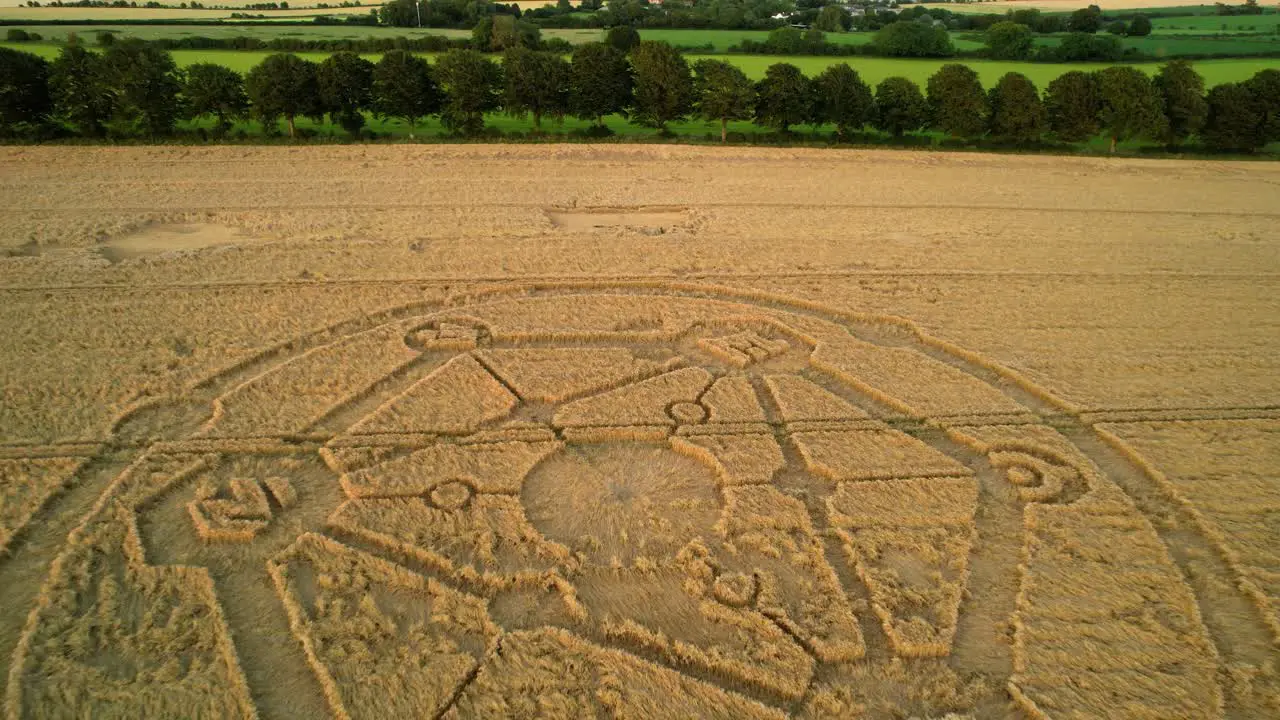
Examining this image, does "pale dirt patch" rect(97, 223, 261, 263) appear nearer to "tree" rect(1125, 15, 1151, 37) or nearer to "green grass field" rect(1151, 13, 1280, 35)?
"tree" rect(1125, 15, 1151, 37)

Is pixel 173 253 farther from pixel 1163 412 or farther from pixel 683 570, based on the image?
pixel 1163 412

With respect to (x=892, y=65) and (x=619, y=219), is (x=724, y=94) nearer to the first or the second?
(x=619, y=219)

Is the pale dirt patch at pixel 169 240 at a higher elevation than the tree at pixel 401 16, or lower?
lower

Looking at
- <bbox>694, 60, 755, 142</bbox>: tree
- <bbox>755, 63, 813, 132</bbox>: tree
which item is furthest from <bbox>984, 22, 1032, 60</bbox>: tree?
<bbox>694, 60, 755, 142</bbox>: tree

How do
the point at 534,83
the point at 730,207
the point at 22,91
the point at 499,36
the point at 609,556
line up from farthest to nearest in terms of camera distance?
1. the point at 499,36
2. the point at 534,83
3. the point at 22,91
4. the point at 730,207
5. the point at 609,556

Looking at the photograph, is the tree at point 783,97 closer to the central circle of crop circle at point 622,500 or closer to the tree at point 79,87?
the tree at point 79,87

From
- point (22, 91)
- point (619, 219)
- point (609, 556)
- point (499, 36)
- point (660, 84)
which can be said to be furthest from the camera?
point (499, 36)

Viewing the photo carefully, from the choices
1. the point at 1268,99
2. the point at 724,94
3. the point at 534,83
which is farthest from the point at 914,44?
the point at 534,83

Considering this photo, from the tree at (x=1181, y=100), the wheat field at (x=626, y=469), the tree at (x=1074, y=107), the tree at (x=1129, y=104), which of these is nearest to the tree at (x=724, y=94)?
the tree at (x=1074, y=107)
